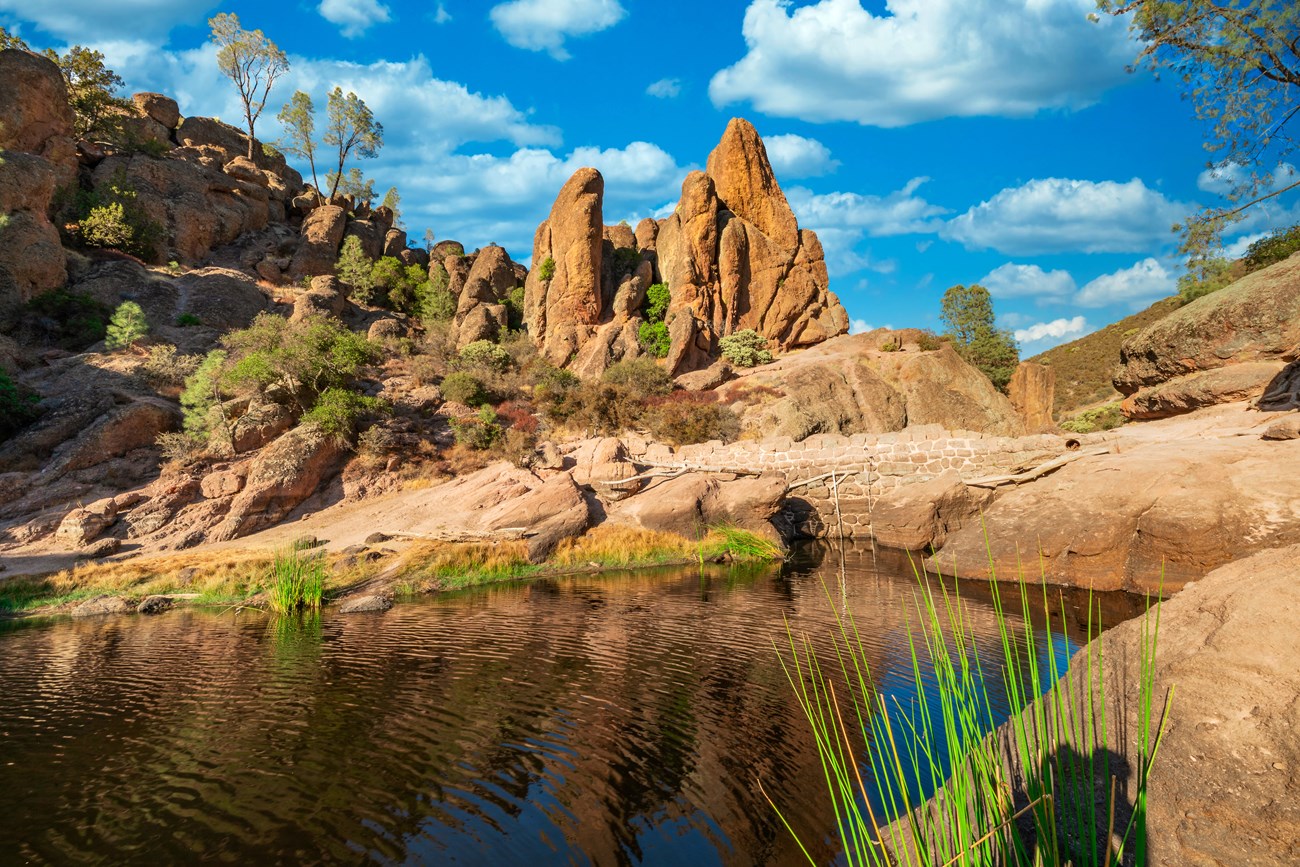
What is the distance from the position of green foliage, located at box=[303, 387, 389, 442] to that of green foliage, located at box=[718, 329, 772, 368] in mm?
23093

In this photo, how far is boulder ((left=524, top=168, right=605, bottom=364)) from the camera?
4122 cm

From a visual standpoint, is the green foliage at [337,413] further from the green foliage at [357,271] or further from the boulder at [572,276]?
the green foliage at [357,271]

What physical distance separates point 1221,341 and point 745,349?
23.9m

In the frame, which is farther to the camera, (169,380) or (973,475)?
(169,380)

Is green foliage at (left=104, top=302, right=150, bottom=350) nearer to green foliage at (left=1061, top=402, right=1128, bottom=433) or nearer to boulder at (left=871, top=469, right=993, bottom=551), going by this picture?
boulder at (left=871, top=469, right=993, bottom=551)

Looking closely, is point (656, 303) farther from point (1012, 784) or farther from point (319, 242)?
point (1012, 784)

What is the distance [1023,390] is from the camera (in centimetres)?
3572

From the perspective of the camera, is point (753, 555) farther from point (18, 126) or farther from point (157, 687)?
point (18, 126)

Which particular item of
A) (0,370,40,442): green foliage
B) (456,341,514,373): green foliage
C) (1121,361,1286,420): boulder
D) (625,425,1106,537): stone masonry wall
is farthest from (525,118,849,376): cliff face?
(0,370,40,442): green foliage

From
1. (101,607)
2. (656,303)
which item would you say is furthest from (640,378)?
(101,607)

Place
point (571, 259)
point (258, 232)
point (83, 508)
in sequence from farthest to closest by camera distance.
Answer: point (258, 232) < point (571, 259) < point (83, 508)

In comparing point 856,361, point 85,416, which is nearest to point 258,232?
point 85,416

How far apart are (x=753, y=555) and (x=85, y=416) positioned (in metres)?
24.8

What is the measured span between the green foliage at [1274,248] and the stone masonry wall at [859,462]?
13.9 metres
